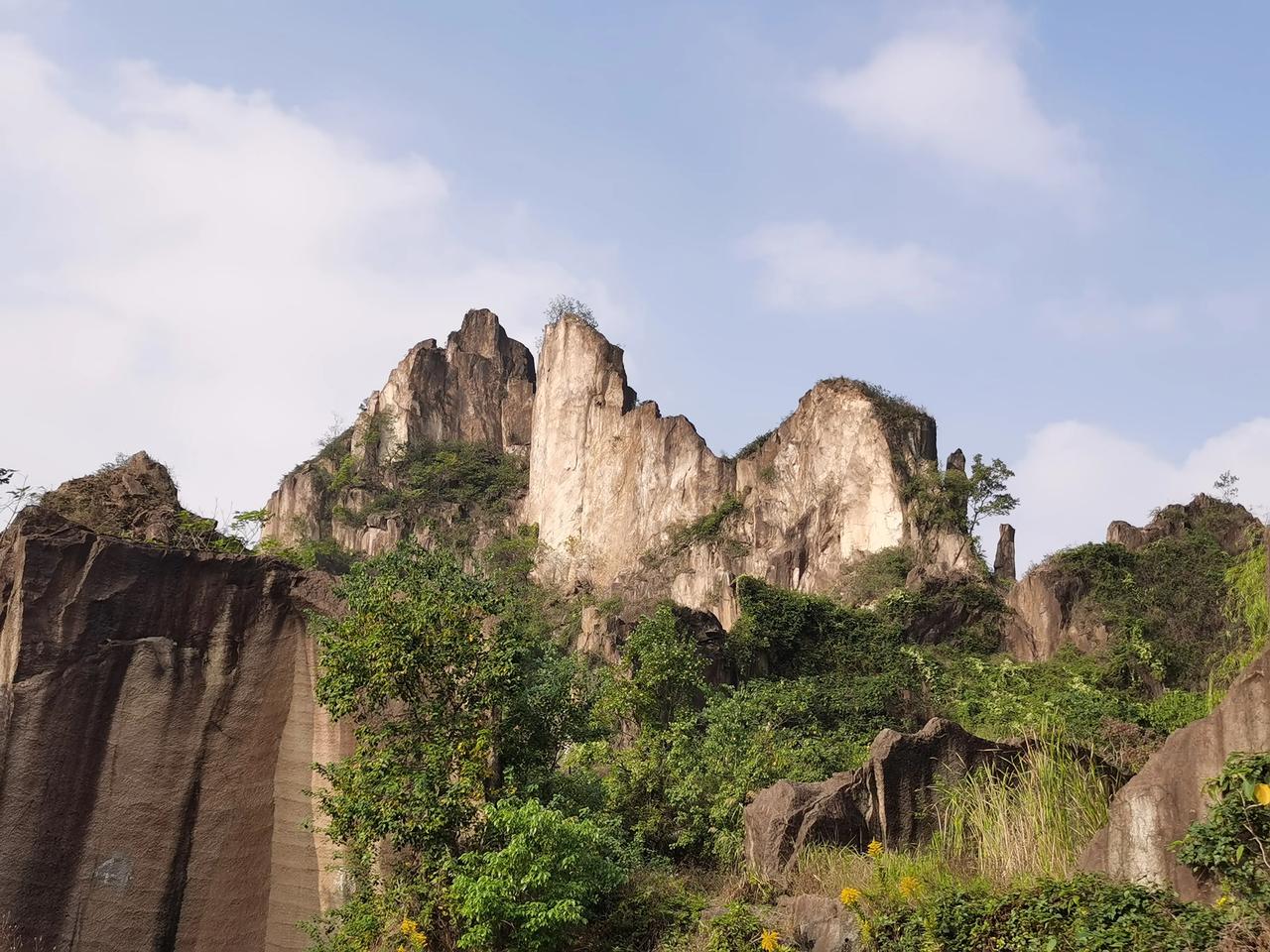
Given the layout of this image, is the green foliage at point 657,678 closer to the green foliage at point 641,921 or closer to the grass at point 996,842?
the green foliage at point 641,921

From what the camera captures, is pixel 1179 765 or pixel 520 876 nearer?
pixel 1179 765

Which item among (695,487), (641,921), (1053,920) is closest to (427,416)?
(695,487)

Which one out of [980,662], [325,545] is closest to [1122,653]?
[980,662]

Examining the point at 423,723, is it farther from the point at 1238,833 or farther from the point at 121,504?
the point at 1238,833

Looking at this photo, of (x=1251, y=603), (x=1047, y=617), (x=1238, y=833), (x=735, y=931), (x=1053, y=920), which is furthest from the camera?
(x=1047, y=617)

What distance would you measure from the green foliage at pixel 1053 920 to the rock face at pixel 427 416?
197ft

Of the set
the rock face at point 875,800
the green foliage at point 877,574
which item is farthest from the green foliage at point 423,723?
the green foliage at point 877,574

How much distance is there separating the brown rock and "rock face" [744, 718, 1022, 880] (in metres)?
36.5

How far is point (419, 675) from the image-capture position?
46.4 feet

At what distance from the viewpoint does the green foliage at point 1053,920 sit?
990 centimetres

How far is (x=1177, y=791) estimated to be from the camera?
35.0ft

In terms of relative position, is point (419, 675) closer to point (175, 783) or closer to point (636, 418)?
point (175, 783)

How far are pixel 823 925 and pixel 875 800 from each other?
2.63 m

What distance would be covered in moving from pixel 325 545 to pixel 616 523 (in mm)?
15600
